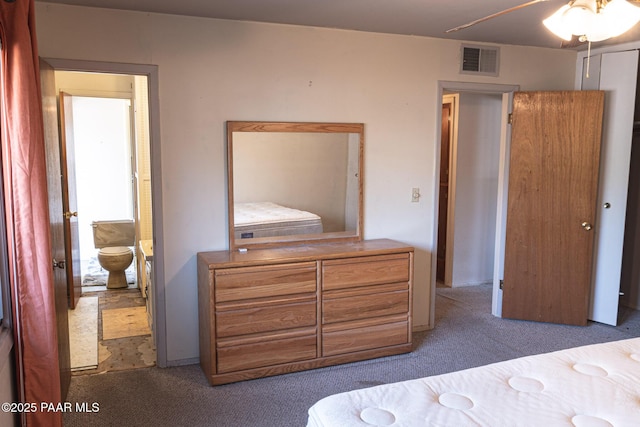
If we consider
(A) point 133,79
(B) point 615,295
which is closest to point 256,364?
(B) point 615,295

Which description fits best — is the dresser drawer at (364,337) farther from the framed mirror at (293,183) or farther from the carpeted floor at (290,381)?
the framed mirror at (293,183)

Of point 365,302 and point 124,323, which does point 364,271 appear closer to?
point 365,302

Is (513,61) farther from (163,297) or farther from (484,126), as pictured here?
(163,297)

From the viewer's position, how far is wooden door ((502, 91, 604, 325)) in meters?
4.13

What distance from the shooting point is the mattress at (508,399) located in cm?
166

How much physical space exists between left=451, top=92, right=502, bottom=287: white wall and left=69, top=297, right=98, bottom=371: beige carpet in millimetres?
3560

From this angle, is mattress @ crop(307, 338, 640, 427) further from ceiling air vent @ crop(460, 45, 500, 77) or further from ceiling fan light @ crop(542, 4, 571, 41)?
ceiling air vent @ crop(460, 45, 500, 77)

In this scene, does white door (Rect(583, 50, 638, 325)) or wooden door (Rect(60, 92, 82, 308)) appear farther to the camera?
wooden door (Rect(60, 92, 82, 308))

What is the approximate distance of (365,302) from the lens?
3.52m

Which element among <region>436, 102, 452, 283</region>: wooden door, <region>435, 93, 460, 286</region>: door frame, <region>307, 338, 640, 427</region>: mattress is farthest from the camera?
<region>436, 102, 452, 283</region>: wooden door

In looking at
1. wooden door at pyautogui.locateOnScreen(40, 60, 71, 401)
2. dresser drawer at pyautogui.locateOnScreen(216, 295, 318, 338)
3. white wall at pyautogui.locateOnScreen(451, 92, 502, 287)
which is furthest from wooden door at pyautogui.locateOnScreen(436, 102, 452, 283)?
wooden door at pyautogui.locateOnScreen(40, 60, 71, 401)

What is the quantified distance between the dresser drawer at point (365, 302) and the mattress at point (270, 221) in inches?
23.2

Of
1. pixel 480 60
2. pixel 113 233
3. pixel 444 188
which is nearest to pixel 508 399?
pixel 480 60

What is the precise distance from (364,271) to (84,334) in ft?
7.77
